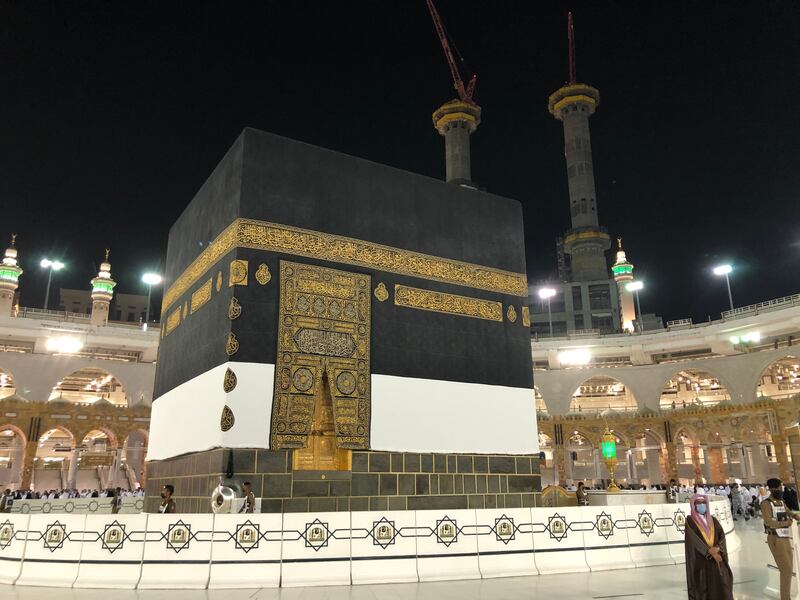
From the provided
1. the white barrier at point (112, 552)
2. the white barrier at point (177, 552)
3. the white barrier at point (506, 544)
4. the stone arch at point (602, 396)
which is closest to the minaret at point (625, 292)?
the stone arch at point (602, 396)

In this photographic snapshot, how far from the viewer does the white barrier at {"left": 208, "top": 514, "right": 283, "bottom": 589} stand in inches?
225

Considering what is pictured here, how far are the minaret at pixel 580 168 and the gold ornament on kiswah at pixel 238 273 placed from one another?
36666 mm

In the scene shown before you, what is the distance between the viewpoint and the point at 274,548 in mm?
5863

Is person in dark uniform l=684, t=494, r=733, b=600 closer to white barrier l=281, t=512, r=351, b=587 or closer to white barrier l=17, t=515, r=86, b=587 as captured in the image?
white barrier l=281, t=512, r=351, b=587

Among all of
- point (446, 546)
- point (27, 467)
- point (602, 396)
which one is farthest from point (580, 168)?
point (446, 546)

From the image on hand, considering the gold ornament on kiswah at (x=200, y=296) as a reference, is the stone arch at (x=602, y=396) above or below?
above

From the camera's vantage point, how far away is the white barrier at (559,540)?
6.70 m

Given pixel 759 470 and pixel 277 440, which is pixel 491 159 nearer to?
pixel 759 470

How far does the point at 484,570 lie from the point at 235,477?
3.29m

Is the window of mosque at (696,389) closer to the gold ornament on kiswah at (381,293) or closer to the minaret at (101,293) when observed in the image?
the gold ornament on kiswah at (381,293)

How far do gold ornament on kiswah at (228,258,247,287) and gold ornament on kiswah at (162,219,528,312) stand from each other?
26 cm

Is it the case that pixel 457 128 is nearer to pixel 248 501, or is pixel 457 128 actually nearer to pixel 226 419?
pixel 226 419

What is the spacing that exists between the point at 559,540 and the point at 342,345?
13.0 feet

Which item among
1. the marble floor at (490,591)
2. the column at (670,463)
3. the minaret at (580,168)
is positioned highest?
the minaret at (580,168)
